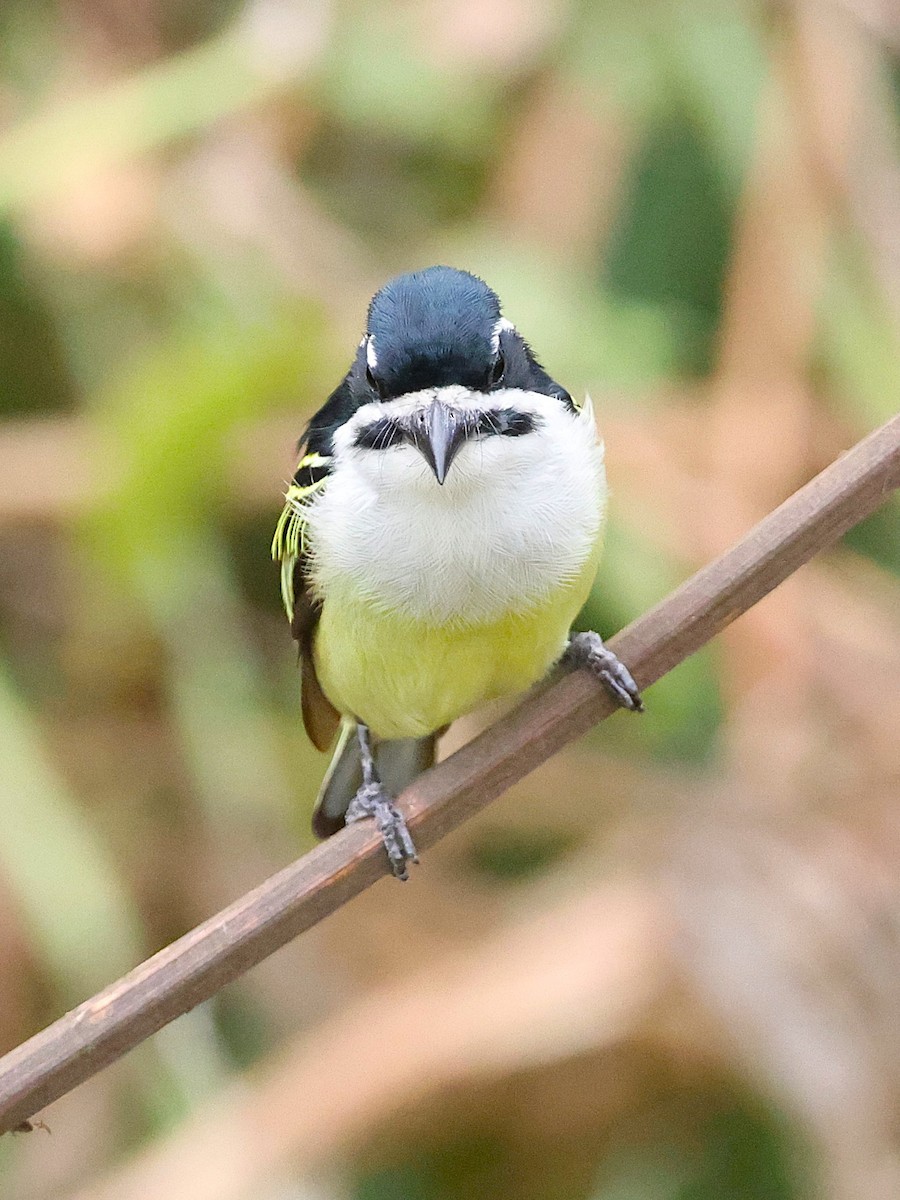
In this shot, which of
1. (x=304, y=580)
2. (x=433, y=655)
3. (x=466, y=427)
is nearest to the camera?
(x=466, y=427)

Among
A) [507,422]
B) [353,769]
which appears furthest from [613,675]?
[353,769]

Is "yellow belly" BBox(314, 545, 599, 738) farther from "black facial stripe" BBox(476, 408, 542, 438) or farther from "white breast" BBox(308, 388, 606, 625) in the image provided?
"black facial stripe" BBox(476, 408, 542, 438)

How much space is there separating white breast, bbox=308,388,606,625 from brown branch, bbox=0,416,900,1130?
173mm

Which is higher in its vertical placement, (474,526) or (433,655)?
(474,526)

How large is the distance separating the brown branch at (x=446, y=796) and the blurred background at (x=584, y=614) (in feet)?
3.38

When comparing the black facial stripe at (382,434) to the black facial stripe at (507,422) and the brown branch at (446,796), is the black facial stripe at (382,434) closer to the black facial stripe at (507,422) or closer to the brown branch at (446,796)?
the black facial stripe at (507,422)

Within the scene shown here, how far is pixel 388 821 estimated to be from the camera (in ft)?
7.12

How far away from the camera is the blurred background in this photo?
3.10 metres

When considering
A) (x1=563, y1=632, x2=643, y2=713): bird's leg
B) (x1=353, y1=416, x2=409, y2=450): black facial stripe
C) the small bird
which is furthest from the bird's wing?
(x1=563, y1=632, x2=643, y2=713): bird's leg

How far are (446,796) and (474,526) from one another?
16.0 inches

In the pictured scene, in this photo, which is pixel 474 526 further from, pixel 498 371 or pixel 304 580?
pixel 304 580

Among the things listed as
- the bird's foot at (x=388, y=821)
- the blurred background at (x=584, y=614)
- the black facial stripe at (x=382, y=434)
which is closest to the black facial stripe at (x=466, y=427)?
the black facial stripe at (x=382, y=434)

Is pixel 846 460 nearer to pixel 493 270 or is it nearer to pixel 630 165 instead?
pixel 493 270

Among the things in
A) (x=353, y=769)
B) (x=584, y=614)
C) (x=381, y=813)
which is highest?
(x=381, y=813)
